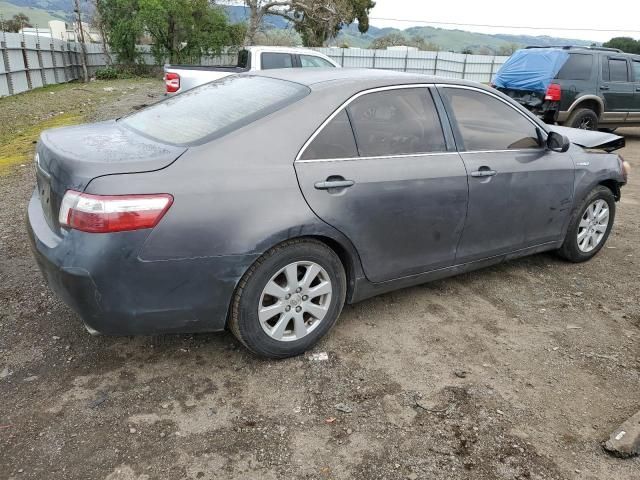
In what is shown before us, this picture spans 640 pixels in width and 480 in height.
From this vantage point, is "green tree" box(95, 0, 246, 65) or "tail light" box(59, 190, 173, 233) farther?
"green tree" box(95, 0, 246, 65)

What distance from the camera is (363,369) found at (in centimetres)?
309

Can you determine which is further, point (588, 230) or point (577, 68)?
point (577, 68)

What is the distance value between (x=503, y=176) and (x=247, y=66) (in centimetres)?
740

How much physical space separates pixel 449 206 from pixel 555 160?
4.02ft

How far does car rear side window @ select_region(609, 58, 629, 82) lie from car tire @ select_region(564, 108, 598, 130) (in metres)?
0.90

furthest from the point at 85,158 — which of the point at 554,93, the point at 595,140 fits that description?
the point at 554,93

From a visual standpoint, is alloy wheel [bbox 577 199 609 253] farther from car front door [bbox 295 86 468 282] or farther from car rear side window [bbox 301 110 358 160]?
car rear side window [bbox 301 110 358 160]

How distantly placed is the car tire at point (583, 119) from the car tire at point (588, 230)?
572 cm

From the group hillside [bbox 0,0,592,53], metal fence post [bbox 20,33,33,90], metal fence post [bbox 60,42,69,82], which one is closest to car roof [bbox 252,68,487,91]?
metal fence post [bbox 20,33,33,90]

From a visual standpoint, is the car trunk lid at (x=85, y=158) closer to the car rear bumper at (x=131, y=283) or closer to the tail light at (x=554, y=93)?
the car rear bumper at (x=131, y=283)

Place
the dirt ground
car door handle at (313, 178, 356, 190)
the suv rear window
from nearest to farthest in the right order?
the dirt ground → car door handle at (313, 178, 356, 190) → the suv rear window

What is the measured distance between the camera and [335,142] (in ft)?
10.2

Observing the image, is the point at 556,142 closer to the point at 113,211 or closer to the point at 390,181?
the point at 390,181

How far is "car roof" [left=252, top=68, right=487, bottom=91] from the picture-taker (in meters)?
3.27
